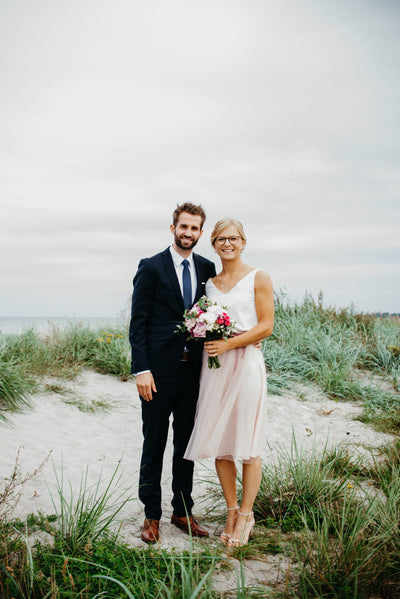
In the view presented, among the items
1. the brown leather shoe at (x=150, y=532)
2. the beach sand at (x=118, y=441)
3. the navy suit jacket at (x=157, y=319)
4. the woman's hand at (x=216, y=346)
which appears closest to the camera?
the woman's hand at (x=216, y=346)

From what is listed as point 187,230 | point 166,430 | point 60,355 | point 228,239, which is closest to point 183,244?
point 187,230

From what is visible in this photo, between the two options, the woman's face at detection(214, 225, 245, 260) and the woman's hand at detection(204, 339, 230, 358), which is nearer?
the woman's hand at detection(204, 339, 230, 358)

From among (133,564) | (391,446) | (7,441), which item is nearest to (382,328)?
(391,446)

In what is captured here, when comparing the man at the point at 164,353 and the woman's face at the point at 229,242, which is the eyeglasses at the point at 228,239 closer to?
the woman's face at the point at 229,242

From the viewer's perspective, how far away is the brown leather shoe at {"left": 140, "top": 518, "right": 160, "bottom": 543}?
375 centimetres

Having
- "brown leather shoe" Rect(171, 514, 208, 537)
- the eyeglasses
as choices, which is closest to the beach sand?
"brown leather shoe" Rect(171, 514, 208, 537)

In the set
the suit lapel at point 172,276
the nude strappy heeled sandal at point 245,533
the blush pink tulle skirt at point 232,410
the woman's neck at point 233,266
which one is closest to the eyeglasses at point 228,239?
the woman's neck at point 233,266

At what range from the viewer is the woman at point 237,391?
374 cm

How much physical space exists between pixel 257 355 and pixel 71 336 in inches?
279

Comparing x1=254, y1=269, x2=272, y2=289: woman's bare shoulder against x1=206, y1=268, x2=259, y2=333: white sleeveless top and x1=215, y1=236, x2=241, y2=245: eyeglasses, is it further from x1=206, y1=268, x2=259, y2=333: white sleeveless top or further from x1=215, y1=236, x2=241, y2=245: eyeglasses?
x1=215, y1=236, x2=241, y2=245: eyeglasses

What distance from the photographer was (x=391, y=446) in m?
5.53

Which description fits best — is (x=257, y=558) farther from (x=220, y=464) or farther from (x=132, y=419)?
(x=132, y=419)

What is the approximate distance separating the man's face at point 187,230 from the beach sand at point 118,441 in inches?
84.2

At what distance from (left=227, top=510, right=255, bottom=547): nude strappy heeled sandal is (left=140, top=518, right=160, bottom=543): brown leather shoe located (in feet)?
2.09
